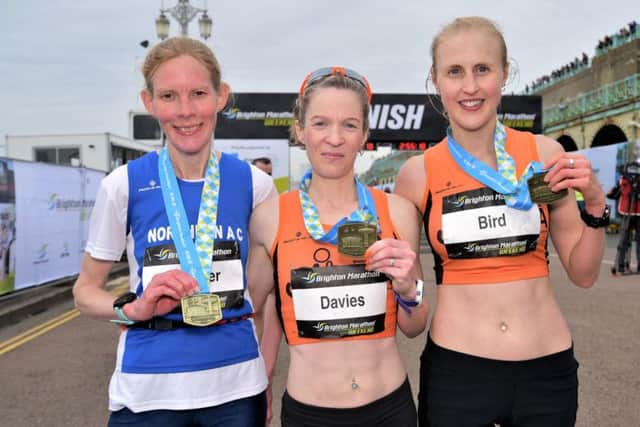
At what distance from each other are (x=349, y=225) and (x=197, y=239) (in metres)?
0.57

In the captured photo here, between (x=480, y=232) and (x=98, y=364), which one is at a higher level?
(x=480, y=232)

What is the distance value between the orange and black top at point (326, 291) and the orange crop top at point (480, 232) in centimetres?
27

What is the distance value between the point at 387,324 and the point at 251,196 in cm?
75

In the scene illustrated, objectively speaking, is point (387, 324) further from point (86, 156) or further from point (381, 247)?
point (86, 156)

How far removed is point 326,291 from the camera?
7.01 ft

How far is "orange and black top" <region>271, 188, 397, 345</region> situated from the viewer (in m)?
2.13

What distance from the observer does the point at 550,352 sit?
2271mm

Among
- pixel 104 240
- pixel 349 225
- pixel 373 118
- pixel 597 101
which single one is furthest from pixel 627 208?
pixel 597 101

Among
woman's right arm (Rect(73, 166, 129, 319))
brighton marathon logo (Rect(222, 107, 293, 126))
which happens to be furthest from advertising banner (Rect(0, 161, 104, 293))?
woman's right arm (Rect(73, 166, 129, 319))

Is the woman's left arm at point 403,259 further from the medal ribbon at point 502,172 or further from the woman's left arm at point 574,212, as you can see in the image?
the woman's left arm at point 574,212

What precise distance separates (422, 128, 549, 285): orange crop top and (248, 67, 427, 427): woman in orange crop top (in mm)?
156

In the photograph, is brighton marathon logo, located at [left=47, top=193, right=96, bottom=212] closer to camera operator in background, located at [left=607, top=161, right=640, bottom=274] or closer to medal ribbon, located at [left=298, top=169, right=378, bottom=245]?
medal ribbon, located at [left=298, top=169, right=378, bottom=245]

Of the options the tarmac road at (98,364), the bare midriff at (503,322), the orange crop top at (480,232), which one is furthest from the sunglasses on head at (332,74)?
the tarmac road at (98,364)

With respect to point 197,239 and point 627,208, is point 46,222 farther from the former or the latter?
point 627,208
